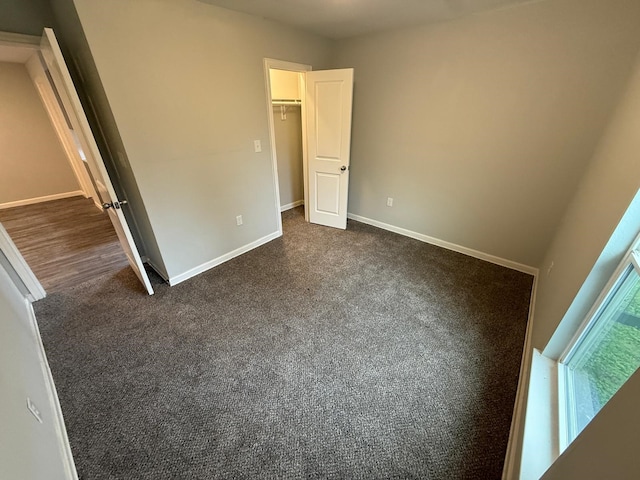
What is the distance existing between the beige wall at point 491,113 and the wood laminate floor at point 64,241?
343 cm

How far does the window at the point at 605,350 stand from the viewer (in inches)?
40.2

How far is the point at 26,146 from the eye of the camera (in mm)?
4375

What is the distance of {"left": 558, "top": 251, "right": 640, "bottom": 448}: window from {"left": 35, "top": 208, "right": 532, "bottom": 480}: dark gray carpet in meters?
0.34

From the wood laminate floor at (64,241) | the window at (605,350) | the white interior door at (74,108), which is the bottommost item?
the wood laminate floor at (64,241)

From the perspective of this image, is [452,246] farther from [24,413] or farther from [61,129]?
[61,129]

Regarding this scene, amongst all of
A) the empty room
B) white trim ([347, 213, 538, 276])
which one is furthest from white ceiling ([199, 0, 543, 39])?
white trim ([347, 213, 538, 276])

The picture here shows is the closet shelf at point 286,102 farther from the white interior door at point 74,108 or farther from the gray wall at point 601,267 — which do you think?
the gray wall at point 601,267

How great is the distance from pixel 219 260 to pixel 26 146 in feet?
15.5

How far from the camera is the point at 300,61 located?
9.31 ft

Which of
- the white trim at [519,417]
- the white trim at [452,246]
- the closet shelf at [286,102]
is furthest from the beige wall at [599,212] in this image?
the closet shelf at [286,102]

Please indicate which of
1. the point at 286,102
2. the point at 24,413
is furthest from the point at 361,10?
the point at 24,413

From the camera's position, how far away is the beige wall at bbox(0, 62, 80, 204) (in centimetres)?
404

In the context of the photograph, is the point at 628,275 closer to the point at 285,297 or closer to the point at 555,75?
the point at 555,75

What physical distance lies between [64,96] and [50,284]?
1.83 m
